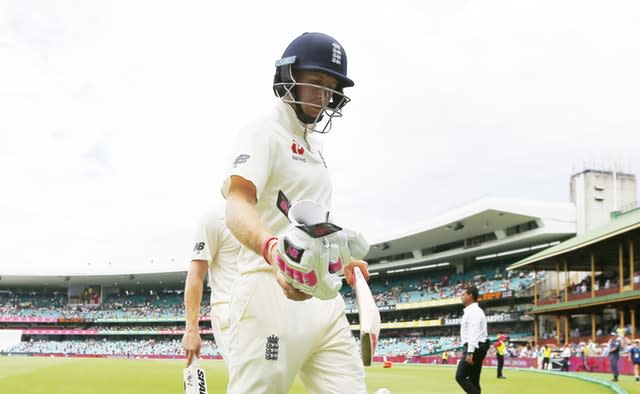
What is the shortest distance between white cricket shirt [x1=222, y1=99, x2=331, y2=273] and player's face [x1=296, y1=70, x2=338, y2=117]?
9cm

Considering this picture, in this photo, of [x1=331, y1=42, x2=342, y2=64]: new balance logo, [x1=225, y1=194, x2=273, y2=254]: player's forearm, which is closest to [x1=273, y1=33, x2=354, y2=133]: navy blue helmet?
[x1=331, y1=42, x2=342, y2=64]: new balance logo

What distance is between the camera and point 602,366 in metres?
26.0

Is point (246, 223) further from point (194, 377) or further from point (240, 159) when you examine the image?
point (194, 377)

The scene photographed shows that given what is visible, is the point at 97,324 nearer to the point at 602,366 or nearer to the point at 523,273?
the point at 523,273

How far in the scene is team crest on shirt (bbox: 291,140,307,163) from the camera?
9.77ft

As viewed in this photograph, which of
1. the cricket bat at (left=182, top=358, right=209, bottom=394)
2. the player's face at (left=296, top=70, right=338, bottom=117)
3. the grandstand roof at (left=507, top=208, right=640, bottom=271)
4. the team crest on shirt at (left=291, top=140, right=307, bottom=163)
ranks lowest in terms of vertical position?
the cricket bat at (left=182, top=358, right=209, bottom=394)

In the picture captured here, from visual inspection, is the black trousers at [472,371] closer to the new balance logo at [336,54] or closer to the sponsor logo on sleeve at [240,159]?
the new balance logo at [336,54]

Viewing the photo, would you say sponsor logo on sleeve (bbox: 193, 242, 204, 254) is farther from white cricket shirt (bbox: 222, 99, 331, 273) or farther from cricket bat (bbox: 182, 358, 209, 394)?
white cricket shirt (bbox: 222, 99, 331, 273)

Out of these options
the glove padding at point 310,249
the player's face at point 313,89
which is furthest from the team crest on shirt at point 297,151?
the glove padding at point 310,249

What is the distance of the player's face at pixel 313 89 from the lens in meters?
2.96

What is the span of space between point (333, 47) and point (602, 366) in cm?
2629

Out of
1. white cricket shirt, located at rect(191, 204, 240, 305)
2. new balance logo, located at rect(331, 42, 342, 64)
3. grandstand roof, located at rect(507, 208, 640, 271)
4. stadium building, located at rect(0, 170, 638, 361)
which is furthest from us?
stadium building, located at rect(0, 170, 638, 361)

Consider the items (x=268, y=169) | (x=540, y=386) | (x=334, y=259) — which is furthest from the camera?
(x=540, y=386)

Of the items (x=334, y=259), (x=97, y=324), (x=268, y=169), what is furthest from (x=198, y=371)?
(x=97, y=324)
